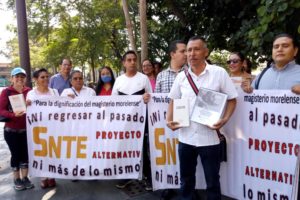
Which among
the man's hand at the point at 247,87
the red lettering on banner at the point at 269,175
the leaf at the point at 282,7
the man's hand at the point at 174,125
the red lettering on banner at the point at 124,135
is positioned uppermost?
the leaf at the point at 282,7

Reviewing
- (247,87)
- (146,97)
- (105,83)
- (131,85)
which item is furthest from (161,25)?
(247,87)

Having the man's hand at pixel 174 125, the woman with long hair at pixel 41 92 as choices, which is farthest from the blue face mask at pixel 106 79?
the man's hand at pixel 174 125

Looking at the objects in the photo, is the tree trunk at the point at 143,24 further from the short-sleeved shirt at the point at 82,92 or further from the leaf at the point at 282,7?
the leaf at the point at 282,7

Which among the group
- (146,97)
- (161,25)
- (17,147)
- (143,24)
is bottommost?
(17,147)

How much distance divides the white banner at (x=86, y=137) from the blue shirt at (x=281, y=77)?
1588mm

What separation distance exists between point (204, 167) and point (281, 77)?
1.18 metres

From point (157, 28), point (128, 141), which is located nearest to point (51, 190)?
point (128, 141)

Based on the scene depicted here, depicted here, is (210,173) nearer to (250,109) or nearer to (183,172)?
(183,172)

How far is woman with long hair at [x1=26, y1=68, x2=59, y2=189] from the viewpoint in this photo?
14.8 ft

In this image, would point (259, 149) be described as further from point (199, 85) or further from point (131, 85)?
point (131, 85)

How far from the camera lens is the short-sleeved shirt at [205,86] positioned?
10.4 ft

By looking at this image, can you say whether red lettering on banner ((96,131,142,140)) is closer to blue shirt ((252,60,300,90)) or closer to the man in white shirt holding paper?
the man in white shirt holding paper

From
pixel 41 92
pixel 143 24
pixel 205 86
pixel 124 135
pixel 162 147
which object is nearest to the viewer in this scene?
pixel 205 86

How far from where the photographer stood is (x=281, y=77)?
327 cm
